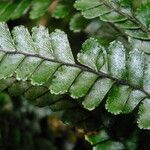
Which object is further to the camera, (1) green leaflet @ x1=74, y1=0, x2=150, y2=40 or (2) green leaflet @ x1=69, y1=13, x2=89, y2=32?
(2) green leaflet @ x1=69, y1=13, x2=89, y2=32

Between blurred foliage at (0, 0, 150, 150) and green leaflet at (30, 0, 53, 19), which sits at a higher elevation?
green leaflet at (30, 0, 53, 19)

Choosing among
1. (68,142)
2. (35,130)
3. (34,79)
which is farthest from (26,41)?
(68,142)

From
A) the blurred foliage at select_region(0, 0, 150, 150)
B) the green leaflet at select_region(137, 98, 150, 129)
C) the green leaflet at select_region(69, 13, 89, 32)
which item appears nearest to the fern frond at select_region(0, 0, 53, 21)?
the blurred foliage at select_region(0, 0, 150, 150)

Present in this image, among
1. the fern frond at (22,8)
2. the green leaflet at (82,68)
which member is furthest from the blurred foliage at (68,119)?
the green leaflet at (82,68)

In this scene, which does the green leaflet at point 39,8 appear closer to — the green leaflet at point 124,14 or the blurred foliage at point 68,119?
the blurred foliage at point 68,119

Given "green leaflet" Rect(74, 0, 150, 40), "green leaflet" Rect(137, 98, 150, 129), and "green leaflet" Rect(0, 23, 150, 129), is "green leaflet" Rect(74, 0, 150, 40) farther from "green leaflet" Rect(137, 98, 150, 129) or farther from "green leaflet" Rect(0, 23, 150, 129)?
"green leaflet" Rect(137, 98, 150, 129)

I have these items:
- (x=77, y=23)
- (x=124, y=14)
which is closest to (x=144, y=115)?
(x=124, y=14)
